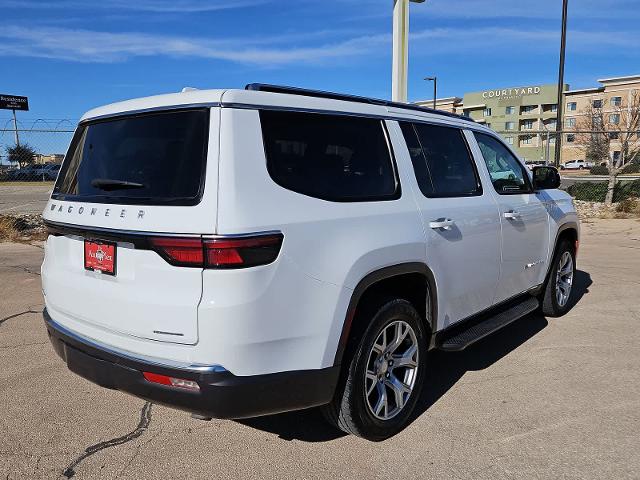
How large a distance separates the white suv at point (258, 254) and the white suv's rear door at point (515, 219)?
744 mm

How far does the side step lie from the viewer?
3611mm

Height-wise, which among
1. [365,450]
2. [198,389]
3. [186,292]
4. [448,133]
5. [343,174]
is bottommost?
[365,450]

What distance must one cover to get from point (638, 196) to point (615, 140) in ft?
11.5

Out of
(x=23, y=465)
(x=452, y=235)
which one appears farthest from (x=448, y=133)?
(x=23, y=465)

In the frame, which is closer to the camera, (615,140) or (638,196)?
(638,196)

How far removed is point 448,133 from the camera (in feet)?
13.0

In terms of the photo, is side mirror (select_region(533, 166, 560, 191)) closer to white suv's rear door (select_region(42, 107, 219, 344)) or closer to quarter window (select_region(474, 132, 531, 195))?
quarter window (select_region(474, 132, 531, 195))

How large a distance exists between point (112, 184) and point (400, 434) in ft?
7.21

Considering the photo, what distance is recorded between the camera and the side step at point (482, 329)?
361 cm

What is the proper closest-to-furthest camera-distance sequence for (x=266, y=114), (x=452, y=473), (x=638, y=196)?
(x=266, y=114) → (x=452, y=473) → (x=638, y=196)

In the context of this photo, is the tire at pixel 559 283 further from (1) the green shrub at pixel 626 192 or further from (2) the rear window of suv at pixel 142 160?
(1) the green shrub at pixel 626 192

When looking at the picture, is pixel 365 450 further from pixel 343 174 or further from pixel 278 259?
pixel 343 174

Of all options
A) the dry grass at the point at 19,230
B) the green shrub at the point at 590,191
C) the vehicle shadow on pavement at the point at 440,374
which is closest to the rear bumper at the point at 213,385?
the vehicle shadow on pavement at the point at 440,374

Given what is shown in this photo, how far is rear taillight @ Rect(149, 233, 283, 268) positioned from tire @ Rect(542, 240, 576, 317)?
3899 mm
